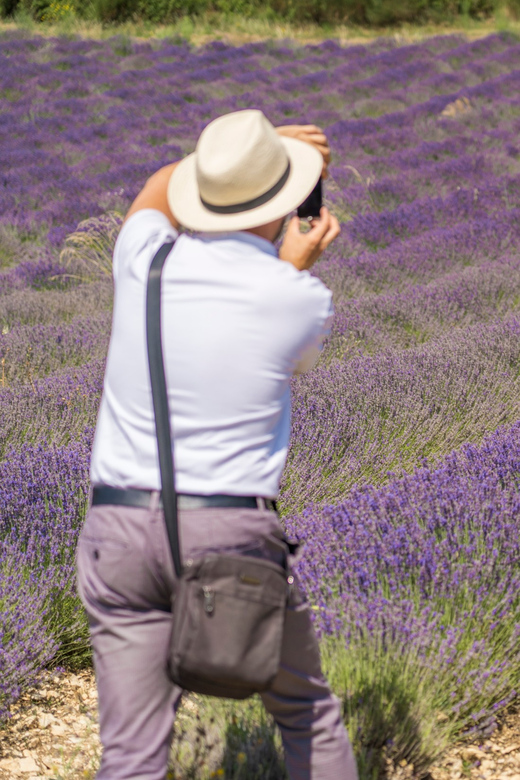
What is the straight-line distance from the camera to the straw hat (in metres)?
1.21

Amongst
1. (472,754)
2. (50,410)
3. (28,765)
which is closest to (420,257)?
(50,410)

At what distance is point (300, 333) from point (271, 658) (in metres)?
0.48

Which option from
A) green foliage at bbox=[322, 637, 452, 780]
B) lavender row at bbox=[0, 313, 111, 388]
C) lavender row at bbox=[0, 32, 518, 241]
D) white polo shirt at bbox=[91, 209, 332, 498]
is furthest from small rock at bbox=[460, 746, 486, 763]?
lavender row at bbox=[0, 32, 518, 241]

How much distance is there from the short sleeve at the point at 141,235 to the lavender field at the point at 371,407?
0.94m

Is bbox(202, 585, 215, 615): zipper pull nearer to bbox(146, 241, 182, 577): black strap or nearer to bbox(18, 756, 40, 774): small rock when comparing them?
bbox(146, 241, 182, 577): black strap

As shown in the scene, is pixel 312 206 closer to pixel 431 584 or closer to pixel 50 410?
pixel 431 584

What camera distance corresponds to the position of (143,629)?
121 centimetres

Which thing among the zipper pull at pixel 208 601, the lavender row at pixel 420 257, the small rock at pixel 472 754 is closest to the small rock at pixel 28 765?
the small rock at pixel 472 754

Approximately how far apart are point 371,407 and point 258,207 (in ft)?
7.10

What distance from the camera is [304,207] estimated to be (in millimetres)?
1338

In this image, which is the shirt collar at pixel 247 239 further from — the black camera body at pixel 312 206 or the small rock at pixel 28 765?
the small rock at pixel 28 765

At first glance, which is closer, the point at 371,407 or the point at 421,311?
the point at 371,407

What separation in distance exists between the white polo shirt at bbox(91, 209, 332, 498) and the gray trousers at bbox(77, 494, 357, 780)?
0.18 ft

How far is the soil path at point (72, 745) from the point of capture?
5.98 ft
